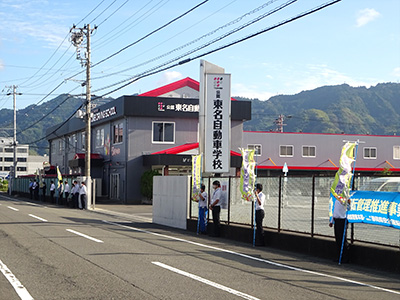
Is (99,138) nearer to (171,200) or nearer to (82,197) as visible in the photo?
(82,197)

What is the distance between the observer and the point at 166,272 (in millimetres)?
10445

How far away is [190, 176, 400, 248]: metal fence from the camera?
43.5ft

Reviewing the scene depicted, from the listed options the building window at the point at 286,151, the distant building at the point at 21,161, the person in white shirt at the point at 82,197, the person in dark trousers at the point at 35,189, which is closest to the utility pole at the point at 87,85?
the person in white shirt at the point at 82,197

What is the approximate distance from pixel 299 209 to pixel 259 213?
1.27 meters

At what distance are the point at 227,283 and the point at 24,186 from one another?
5579 cm

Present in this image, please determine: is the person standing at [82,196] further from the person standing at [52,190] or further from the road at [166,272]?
the road at [166,272]

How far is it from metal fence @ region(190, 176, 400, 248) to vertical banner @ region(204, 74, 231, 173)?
6435 mm

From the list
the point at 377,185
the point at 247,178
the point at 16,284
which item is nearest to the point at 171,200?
the point at 247,178

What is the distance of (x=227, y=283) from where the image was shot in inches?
372

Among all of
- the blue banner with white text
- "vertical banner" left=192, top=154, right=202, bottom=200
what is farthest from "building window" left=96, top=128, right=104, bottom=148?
the blue banner with white text

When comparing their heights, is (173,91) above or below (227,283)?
above

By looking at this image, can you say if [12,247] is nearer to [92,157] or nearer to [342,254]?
[342,254]

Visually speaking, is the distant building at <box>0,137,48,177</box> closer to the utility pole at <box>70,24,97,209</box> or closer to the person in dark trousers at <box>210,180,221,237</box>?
the utility pole at <box>70,24,97,209</box>

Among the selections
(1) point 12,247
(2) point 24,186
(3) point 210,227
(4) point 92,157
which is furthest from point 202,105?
(2) point 24,186
